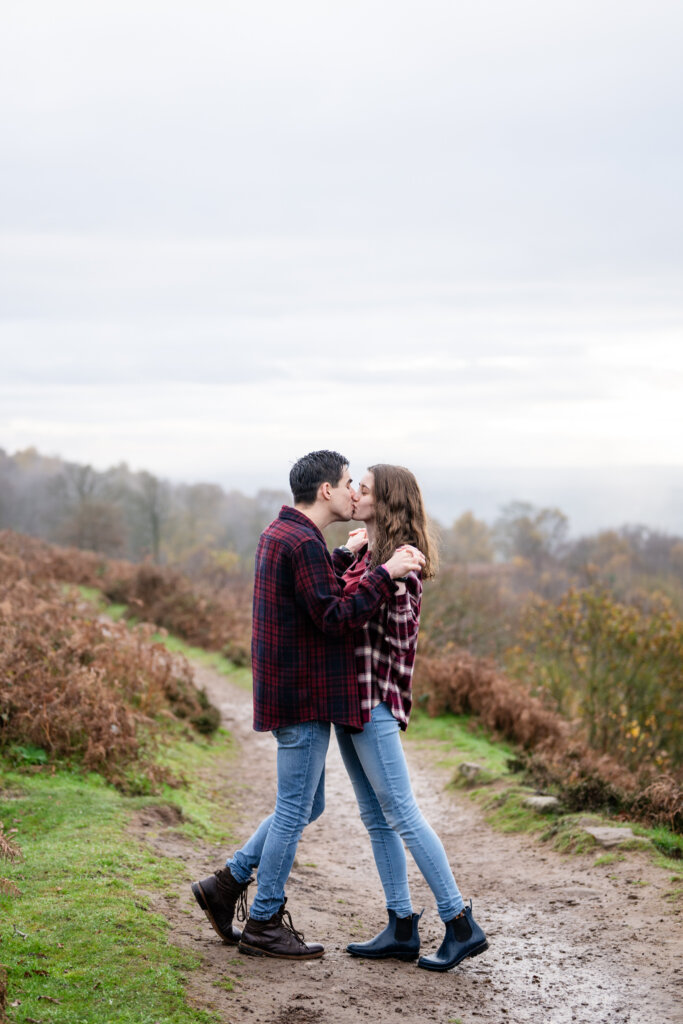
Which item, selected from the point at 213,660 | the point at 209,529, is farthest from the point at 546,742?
the point at 209,529

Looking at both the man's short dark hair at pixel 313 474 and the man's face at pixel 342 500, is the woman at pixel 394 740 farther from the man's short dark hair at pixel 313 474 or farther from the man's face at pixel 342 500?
the man's short dark hair at pixel 313 474

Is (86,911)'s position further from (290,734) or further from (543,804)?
(543,804)

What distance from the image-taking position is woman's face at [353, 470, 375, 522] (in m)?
4.25

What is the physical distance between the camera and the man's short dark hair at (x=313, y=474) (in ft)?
13.8

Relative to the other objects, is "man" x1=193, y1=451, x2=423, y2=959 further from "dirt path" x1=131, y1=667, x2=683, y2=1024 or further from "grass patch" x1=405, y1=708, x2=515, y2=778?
"grass patch" x1=405, y1=708, x2=515, y2=778

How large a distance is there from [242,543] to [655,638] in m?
47.5

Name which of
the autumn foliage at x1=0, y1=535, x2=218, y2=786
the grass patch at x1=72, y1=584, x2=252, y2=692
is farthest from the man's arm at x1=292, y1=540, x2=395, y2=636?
the grass patch at x1=72, y1=584, x2=252, y2=692

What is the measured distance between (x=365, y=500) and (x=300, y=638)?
2.28ft

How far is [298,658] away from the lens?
13.5 ft

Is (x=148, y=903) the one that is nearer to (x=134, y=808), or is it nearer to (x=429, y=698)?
(x=134, y=808)

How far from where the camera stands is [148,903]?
15.4ft

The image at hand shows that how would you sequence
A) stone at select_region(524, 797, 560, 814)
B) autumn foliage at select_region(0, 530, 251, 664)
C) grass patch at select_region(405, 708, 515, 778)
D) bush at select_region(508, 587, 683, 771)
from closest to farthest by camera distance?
stone at select_region(524, 797, 560, 814), grass patch at select_region(405, 708, 515, 778), bush at select_region(508, 587, 683, 771), autumn foliage at select_region(0, 530, 251, 664)

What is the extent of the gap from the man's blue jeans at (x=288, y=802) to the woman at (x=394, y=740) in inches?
6.9

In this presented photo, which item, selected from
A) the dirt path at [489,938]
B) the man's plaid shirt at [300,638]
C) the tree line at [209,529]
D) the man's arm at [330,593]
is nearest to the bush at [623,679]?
the dirt path at [489,938]
